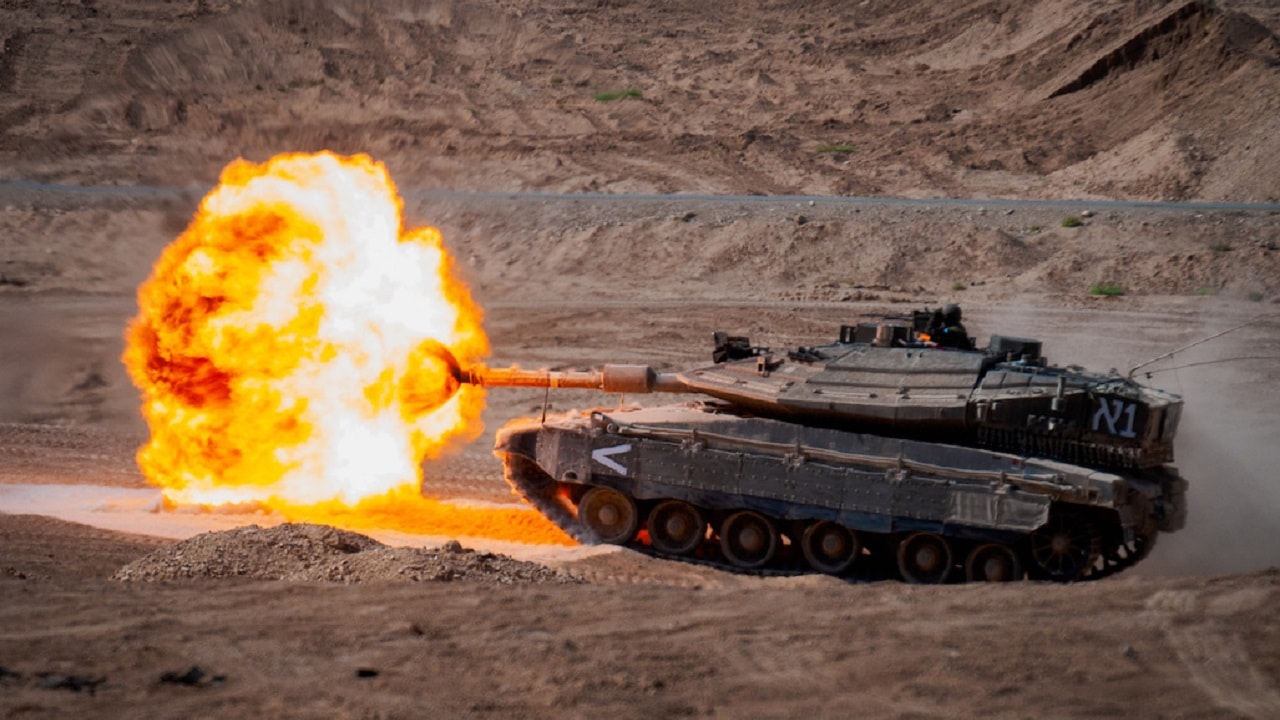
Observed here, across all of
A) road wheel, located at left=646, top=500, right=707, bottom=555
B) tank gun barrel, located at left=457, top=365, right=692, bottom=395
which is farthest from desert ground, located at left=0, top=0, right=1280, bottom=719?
tank gun barrel, located at left=457, top=365, right=692, bottom=395

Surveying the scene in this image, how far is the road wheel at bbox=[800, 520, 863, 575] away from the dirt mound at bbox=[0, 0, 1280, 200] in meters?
26.1

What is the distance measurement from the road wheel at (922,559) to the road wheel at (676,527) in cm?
261

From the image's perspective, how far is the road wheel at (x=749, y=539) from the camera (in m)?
18.3

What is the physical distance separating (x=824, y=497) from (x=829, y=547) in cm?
80

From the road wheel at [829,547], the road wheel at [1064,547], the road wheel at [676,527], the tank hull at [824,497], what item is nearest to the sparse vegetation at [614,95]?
the tank hull at [824,497]

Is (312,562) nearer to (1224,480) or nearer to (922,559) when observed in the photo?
(922,559)

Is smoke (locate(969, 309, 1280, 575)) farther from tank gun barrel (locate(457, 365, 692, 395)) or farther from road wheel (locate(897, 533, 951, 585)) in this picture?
tank gun barrel (locate(457, 365, 692, 395))

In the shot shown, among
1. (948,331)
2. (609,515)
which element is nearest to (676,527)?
(609,515)

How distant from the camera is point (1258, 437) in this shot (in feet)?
76.8

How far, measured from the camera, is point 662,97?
172 feet

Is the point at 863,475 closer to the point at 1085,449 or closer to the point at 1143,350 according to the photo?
the point at 1085,449

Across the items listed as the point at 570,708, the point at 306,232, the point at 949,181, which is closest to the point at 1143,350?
the point at 949,181

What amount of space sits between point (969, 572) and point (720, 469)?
3255 mm

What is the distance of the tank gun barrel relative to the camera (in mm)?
19625
